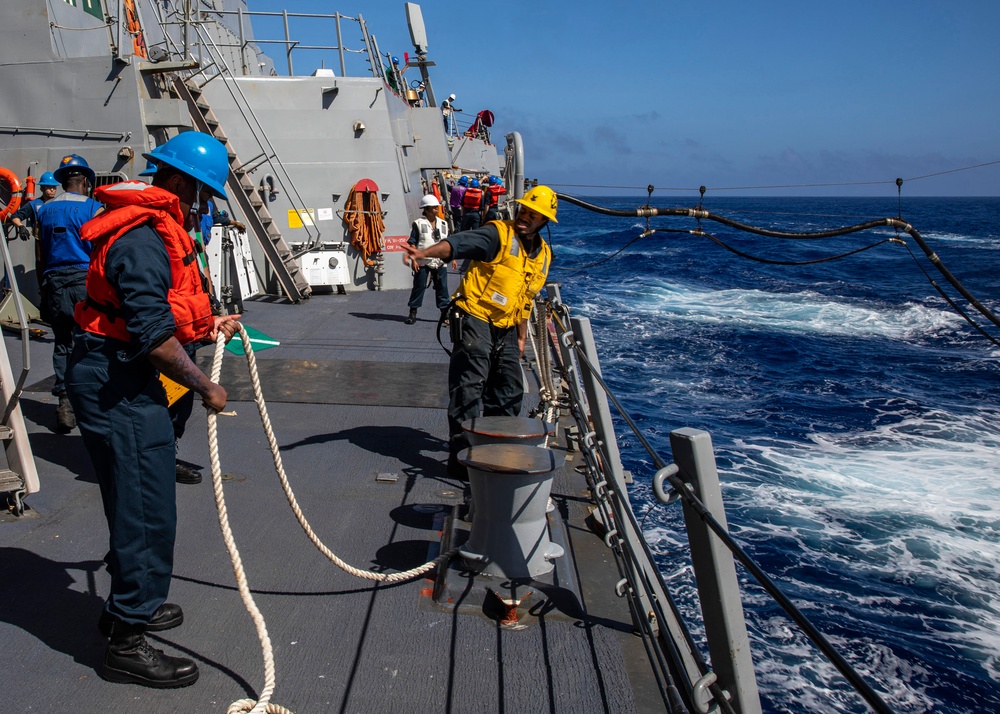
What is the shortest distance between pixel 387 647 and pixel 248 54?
1660 centimetres

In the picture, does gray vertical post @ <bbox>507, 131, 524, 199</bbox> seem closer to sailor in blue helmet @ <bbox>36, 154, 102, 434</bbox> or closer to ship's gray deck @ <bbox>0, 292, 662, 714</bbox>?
ship's gray deck @ <bbox>0, 292, 662, 714</bbox>

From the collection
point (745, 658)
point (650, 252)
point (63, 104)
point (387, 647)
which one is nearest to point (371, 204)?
point (63, 104)

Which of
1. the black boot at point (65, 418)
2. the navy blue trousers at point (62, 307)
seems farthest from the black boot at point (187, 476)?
the navy blue trousers at point (62, 307)

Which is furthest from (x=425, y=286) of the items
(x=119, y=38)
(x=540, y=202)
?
(x=540, y=202)

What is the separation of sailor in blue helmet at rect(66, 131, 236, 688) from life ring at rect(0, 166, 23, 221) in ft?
22.7

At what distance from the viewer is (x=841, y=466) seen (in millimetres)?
8875

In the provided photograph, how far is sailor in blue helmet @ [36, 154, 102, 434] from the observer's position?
5609 millimetres

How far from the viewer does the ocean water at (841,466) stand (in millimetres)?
5133

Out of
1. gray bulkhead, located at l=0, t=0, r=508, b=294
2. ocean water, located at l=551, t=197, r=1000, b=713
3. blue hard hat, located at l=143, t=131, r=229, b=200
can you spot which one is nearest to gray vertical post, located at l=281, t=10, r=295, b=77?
gray bulkhead, located at l=0, t=0, r=508, b=294

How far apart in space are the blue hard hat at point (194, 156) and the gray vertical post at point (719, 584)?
2014mm

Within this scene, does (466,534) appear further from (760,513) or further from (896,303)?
(896,303)

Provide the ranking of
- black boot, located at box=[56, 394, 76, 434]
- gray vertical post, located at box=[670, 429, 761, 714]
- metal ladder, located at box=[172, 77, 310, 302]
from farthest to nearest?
metal ladder, located at box=[172, 77, 310, 302] → black boot, located at box=[56, 394, 76, 434] → gray vertical post, located at box=[670, 429, 761, 714]

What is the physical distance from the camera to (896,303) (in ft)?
74.4

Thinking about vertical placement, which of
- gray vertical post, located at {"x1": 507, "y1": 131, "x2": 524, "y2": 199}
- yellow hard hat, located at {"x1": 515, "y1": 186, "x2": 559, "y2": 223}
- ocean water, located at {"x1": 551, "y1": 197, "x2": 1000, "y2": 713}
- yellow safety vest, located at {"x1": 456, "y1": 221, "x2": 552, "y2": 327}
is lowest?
ocean water, located at {"x1": 551, "y1": 197, "x2": 1000, "y2": 713}
